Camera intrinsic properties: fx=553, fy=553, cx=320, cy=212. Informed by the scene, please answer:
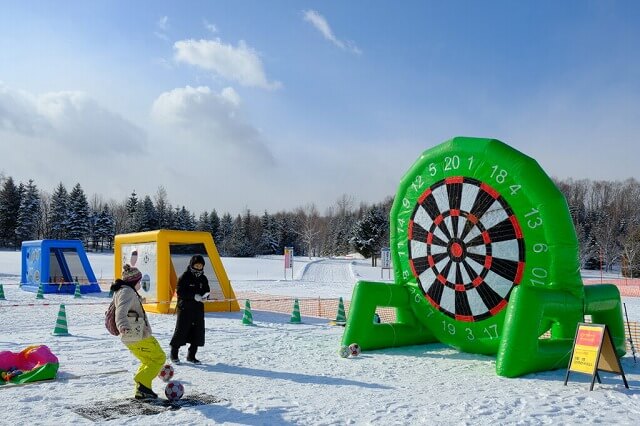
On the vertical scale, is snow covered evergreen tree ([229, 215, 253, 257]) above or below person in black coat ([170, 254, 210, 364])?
above

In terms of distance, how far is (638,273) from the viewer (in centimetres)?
4569

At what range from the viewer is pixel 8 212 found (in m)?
60.1

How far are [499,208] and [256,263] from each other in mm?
48132

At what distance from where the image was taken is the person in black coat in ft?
27.4

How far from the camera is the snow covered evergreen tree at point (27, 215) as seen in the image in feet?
197

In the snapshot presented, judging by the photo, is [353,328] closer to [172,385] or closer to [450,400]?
[450,400]

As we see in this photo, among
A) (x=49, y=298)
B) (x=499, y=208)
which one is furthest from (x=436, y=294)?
(x=49, y=298)

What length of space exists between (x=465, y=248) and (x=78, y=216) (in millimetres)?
60479

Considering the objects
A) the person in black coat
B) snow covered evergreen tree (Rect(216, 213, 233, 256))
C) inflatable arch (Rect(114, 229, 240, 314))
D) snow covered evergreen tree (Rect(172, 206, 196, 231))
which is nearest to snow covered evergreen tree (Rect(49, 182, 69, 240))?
snow covered evergreen tree (Rect(172, 206, 196, 231))

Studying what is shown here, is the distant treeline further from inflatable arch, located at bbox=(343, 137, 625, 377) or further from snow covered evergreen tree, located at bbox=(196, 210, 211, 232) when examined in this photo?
inflatable arch, located at bbox=(343, 137, 625, 377)

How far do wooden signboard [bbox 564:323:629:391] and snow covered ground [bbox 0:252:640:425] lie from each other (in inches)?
8.5

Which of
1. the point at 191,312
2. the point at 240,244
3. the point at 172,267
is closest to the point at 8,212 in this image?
the point at 240,244

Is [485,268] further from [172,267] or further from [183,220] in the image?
[183,220]

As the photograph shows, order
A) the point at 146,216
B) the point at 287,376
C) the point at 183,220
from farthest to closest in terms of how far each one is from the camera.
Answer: the point at 183,220, the point at 146,216, the point at 287,376
